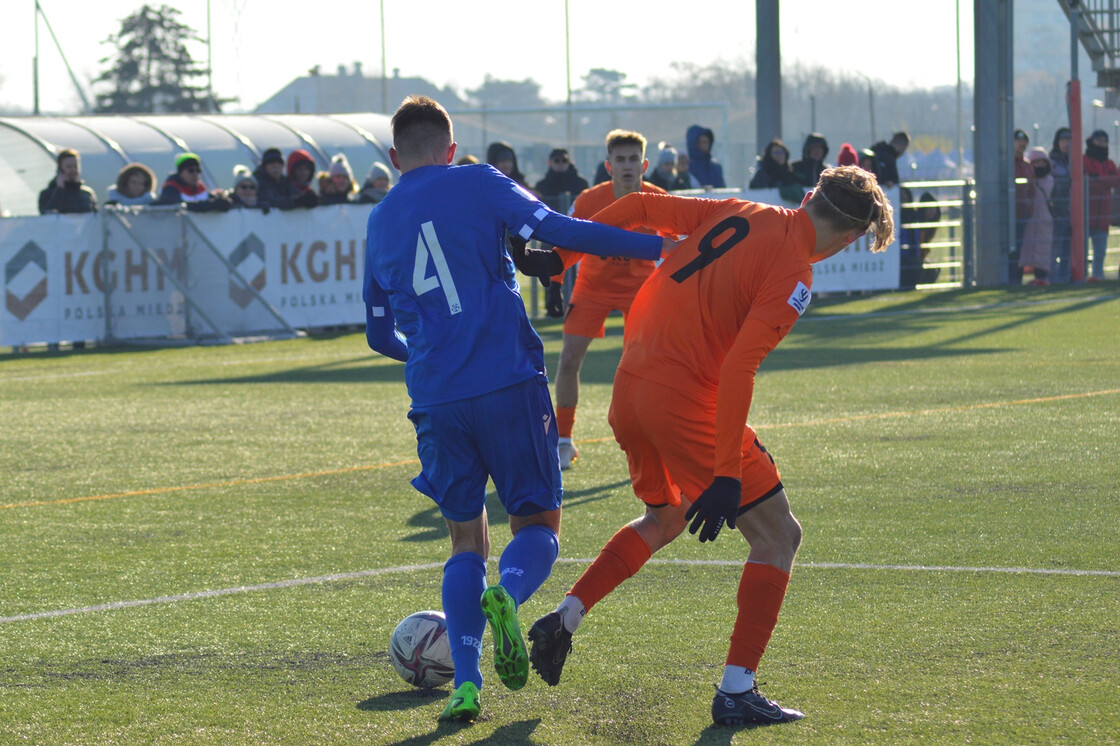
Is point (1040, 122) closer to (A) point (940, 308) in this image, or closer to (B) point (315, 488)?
(A) point (940, 308)

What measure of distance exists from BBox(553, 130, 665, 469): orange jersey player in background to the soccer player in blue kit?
4723 mm

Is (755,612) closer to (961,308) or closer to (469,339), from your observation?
(469,339)

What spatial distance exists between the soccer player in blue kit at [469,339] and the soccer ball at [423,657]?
28 centimetres

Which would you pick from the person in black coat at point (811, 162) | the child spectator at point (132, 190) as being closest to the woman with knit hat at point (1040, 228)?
the person in black coat at point (811, 162)

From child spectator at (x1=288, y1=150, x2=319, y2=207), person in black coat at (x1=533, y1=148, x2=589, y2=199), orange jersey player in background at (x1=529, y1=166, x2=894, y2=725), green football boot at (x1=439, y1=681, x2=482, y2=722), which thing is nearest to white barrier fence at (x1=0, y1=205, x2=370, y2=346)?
child spectator at (x1=288, y1=150, x2=319, y2=207)

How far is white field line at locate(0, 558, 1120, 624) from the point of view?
625 centimetres

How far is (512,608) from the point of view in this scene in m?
4.53

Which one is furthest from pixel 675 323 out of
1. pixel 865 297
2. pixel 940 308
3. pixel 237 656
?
pixel 865 297

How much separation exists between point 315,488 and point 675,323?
4.69 m

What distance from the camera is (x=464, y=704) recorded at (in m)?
4.69

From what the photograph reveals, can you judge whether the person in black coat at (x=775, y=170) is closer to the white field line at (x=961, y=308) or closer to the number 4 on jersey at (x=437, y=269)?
the white field line at (x=961, y=308)

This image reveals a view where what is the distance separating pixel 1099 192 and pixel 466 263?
71.2ft

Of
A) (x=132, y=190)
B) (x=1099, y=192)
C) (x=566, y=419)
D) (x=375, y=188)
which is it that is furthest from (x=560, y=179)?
(x=566, y=419)

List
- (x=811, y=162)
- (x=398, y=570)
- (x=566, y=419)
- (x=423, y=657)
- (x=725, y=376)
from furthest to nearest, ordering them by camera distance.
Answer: (x=811, y=162), (x=566, y=419), (x=398, y=570), (x=423, y=657), (x=725, y=376)
